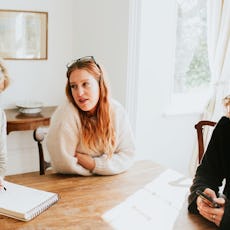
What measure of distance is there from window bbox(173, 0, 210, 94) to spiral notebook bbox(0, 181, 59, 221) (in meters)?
2.31

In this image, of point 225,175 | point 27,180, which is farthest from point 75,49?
point 225,175

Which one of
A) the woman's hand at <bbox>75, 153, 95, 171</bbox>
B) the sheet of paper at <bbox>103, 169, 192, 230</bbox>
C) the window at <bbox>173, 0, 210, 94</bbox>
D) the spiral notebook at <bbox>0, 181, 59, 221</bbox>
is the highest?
the window at <bbox>173, 0, 210, 94</bbox>

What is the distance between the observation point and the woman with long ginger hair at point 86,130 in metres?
2.02

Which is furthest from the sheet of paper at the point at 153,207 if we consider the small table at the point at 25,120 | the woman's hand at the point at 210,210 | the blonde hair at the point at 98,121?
the small table at the point at 25,120

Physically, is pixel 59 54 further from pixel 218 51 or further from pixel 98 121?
pixel 98 121

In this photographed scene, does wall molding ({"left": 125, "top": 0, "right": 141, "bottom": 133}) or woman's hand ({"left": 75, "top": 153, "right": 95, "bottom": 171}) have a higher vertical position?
wall molding ({"left": 125, "top": 0, "right": 141, "bottom": 133})

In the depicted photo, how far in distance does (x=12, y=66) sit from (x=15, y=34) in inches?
11.7

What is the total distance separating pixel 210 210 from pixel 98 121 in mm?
812

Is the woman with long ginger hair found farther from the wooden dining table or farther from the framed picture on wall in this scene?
the framed picture on wall

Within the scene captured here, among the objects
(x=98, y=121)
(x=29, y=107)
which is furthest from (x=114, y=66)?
(x=98, y=121)

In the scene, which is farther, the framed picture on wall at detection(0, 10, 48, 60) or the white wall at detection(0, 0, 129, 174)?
the framed picture on wall at detection(0, 10, 48, 60)

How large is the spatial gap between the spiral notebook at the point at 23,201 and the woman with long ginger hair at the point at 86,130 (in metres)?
0.31

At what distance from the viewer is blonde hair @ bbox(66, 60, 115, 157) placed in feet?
6.76

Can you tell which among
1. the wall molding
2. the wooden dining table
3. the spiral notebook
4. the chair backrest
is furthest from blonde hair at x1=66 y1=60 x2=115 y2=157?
the wall molding
